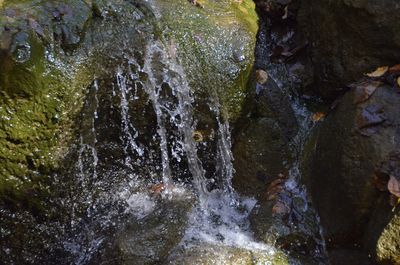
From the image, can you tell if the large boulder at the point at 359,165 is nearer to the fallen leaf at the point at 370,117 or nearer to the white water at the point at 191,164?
the fallen leaf at the point at 370,117

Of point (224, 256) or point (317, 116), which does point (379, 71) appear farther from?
point (224, 256)

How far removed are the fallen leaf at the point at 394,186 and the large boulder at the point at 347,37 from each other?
3.37ft

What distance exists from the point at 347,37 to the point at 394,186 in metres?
1.38

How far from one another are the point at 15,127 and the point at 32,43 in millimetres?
629

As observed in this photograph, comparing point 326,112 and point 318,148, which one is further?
point 326,112

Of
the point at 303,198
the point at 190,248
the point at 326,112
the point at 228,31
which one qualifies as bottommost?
the point at 190,248

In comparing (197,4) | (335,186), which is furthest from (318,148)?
(197,4)

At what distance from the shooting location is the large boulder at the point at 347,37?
3.33m

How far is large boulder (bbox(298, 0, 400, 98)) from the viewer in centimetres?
333

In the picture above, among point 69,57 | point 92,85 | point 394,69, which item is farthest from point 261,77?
point 69,57

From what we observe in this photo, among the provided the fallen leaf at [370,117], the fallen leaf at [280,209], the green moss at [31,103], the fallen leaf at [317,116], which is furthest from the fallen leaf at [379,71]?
the green moss at [31,103]

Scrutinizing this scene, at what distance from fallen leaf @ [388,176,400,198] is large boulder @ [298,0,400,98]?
3.37 feet

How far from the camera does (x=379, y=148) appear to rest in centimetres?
297

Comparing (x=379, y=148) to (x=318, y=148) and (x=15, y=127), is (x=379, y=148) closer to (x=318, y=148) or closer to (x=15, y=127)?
(x=318, y=148)
